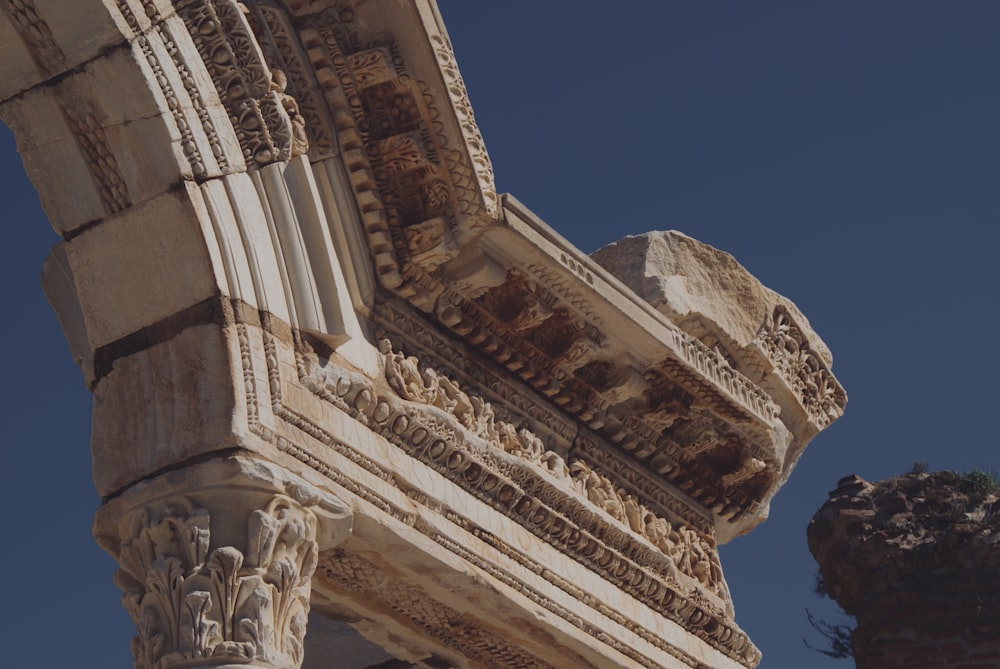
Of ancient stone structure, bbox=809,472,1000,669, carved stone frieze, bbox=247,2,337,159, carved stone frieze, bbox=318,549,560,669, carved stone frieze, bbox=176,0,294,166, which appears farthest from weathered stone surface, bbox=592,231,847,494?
ancient stone structure, bbox=809,472,1000,669

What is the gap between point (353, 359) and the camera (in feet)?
18.4

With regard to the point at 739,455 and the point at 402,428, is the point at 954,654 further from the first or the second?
the point at 402,428

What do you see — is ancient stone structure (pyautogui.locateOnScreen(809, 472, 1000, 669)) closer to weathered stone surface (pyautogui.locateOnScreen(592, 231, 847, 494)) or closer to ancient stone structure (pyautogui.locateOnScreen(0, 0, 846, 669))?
weathered stone surface (pyautogui.locateOnScreen(592, 231, 847, 494))

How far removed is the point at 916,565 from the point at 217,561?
731 centimetres

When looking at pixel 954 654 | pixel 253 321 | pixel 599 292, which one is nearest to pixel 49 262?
pixel 253 321

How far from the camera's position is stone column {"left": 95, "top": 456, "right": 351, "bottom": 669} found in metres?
4.62

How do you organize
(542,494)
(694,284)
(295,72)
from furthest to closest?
(694,284)
(542,494)
(295,72)

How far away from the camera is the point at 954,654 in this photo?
10.5m

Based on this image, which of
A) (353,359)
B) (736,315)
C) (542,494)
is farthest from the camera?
(736,315)

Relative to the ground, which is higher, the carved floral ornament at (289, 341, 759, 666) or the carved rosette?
the carved floral ornament at (289, 341, 759, 666)

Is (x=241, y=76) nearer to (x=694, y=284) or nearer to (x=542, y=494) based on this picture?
(x=542, y=494)

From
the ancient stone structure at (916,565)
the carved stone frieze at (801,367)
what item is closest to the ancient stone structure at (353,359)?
the carved stone frieze at (801,367)

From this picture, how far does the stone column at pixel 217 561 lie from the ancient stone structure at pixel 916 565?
262 inches

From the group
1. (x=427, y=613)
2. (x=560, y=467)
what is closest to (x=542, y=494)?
(x=560, y=467)
